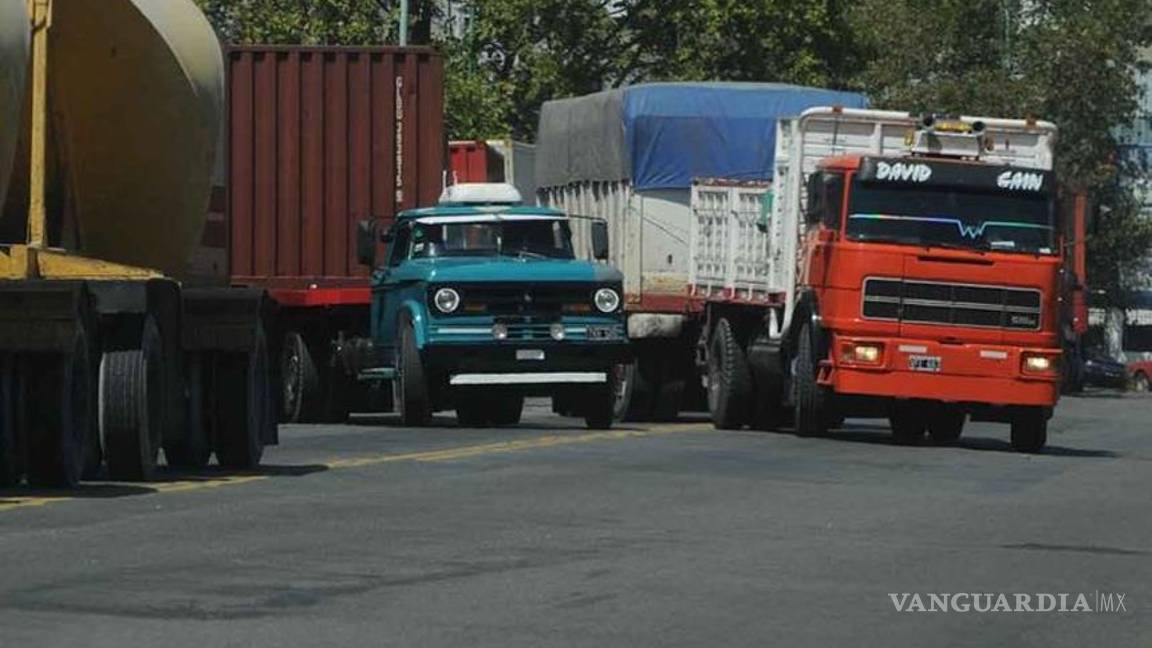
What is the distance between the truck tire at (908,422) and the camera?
92.9 ft

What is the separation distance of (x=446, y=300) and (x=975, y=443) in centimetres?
577

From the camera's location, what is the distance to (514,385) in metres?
27.7

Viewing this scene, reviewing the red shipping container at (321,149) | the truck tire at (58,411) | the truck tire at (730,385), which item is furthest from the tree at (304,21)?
the truck tire at (58,411)

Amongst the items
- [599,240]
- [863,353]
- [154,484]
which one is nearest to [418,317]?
[599,240]

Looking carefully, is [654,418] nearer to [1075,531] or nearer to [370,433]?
[370,433]

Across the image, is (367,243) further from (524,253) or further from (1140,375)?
(1140,375)

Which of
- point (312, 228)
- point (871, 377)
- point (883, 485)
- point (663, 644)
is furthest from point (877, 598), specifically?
point (312, 228)

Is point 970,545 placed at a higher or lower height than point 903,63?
lower

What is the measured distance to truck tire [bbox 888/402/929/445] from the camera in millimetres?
28312

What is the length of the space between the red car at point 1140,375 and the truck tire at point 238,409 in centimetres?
6882

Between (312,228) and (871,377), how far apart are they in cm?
780

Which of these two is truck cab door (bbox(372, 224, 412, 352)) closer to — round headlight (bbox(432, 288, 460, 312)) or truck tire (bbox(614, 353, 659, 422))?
round headlight (bbox(432, 288, 460, 312))

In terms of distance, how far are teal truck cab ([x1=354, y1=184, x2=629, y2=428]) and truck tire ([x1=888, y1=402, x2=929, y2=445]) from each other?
2.78 m

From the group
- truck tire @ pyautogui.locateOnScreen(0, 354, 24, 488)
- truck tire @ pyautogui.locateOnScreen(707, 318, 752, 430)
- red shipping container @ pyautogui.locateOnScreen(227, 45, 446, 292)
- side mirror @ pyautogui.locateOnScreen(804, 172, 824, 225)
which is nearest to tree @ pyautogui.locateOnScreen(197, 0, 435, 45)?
red shipping container @ pyautogui.locateOnScreen(227, 45, 446, 292)
